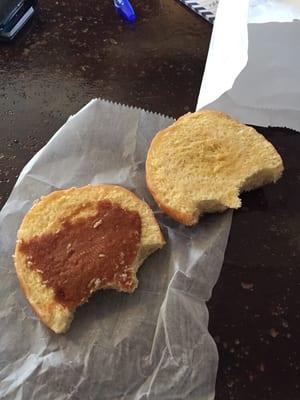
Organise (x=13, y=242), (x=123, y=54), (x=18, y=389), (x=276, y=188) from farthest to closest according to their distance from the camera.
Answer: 1. (x=123, y=54)
2. (x=276, y=188)
3. (x=13, y=242)
4. (x=18, y=389)

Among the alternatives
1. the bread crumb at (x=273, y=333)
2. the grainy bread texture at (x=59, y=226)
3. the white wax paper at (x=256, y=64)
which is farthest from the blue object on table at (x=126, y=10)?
the bread crumb at (x=273, y=333)

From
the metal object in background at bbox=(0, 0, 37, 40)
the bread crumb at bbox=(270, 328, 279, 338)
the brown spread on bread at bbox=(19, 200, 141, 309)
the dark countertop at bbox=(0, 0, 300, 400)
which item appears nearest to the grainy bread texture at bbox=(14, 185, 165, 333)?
the brown spread on bread at bbox=(19, 200, 141, 309)

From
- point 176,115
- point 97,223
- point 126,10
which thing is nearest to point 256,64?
point 176,115

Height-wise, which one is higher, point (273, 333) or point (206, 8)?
point (206, 8)

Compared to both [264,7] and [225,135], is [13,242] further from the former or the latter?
[264,7]

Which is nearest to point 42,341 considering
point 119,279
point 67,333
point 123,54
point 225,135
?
point 67,333

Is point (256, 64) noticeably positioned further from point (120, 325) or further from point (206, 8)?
point (120, 325)

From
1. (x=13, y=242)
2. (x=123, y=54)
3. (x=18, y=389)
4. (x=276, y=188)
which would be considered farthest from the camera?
(x=123, y=54)
